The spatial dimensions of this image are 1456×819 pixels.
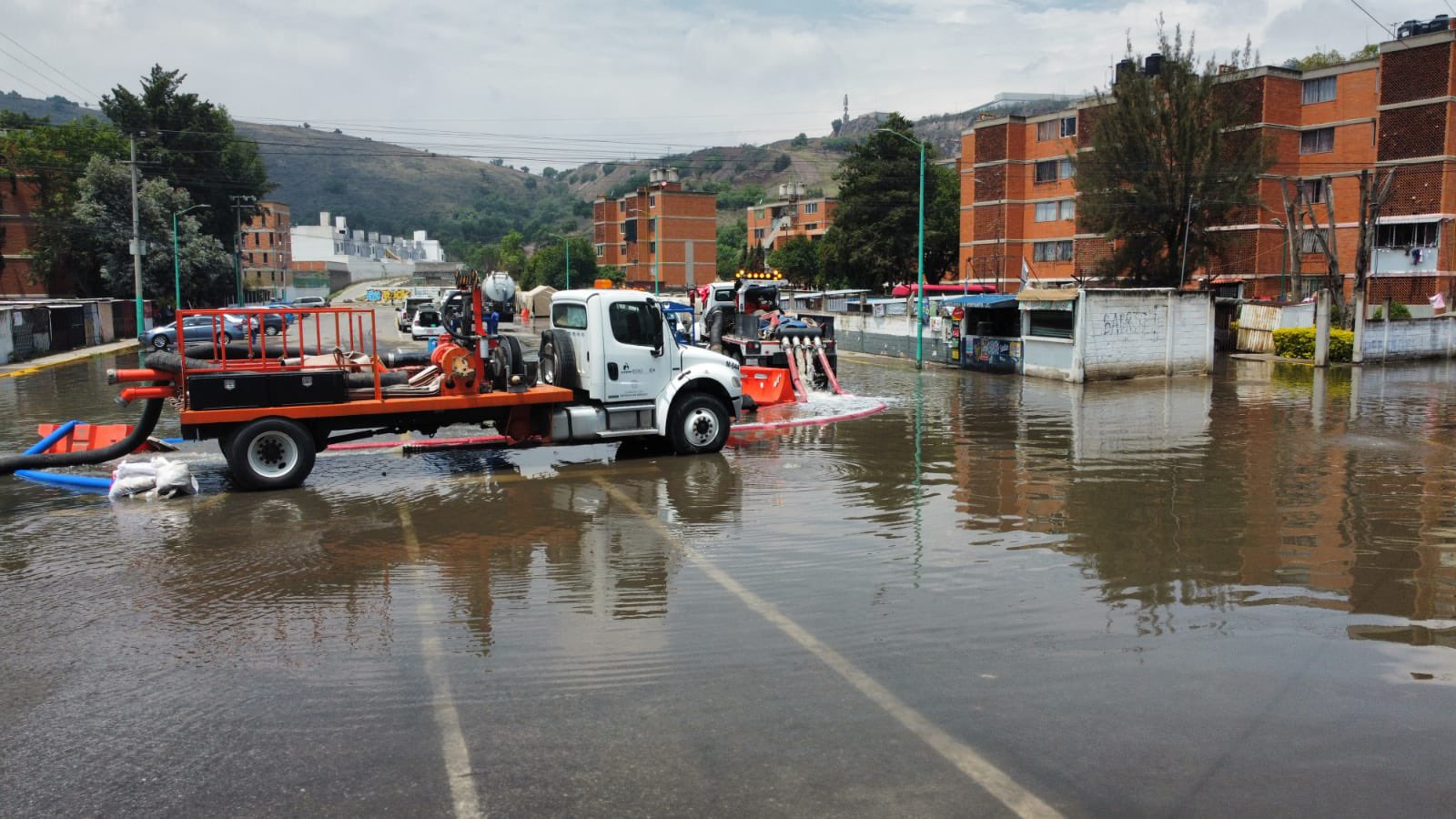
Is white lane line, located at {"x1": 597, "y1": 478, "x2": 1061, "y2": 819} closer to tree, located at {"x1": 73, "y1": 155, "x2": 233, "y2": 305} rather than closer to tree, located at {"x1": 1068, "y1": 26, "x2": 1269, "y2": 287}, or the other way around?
tree, located at {"x1": 1068, "y1": 26, "x2": 1269, "y2": 287}

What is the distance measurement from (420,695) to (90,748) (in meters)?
1.64

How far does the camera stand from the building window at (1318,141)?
166ft

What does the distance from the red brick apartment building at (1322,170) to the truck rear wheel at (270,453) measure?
124 ft

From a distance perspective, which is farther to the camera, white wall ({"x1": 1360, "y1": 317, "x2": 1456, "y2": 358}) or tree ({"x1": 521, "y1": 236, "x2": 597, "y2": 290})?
tree ({"x1": 521, "y1": 236, "x2": 597, "y2": 290})

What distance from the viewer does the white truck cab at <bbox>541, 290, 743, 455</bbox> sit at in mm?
14352

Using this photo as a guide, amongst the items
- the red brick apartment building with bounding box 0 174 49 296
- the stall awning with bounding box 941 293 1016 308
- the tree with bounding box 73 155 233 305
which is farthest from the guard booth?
the red brick apartment building with bounding box 0 174 49 296

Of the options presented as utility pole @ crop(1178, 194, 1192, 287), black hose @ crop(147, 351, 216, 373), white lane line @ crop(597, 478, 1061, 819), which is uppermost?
utility pole @ crop(1178, 194, 1192, 287)

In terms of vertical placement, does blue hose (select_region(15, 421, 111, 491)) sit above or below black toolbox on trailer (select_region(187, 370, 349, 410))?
below

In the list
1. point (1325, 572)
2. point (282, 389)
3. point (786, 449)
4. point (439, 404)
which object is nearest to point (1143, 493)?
point (1325, 572)

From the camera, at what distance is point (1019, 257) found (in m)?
65.2

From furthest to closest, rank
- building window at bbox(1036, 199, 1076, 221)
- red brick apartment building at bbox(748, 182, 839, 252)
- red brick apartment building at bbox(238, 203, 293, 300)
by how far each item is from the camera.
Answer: red brick apartment building at bbox(748, 182, 839, 252) < red brick apartment building at bbox(238, 203, 293, 300) < building window at bbox(1036, 199, 1076, 221)

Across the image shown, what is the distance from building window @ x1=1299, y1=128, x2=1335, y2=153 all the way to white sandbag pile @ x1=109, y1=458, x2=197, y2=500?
174 feet

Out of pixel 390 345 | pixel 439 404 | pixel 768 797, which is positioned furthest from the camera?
pixel 390 345

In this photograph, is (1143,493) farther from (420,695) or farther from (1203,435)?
(420,695)
